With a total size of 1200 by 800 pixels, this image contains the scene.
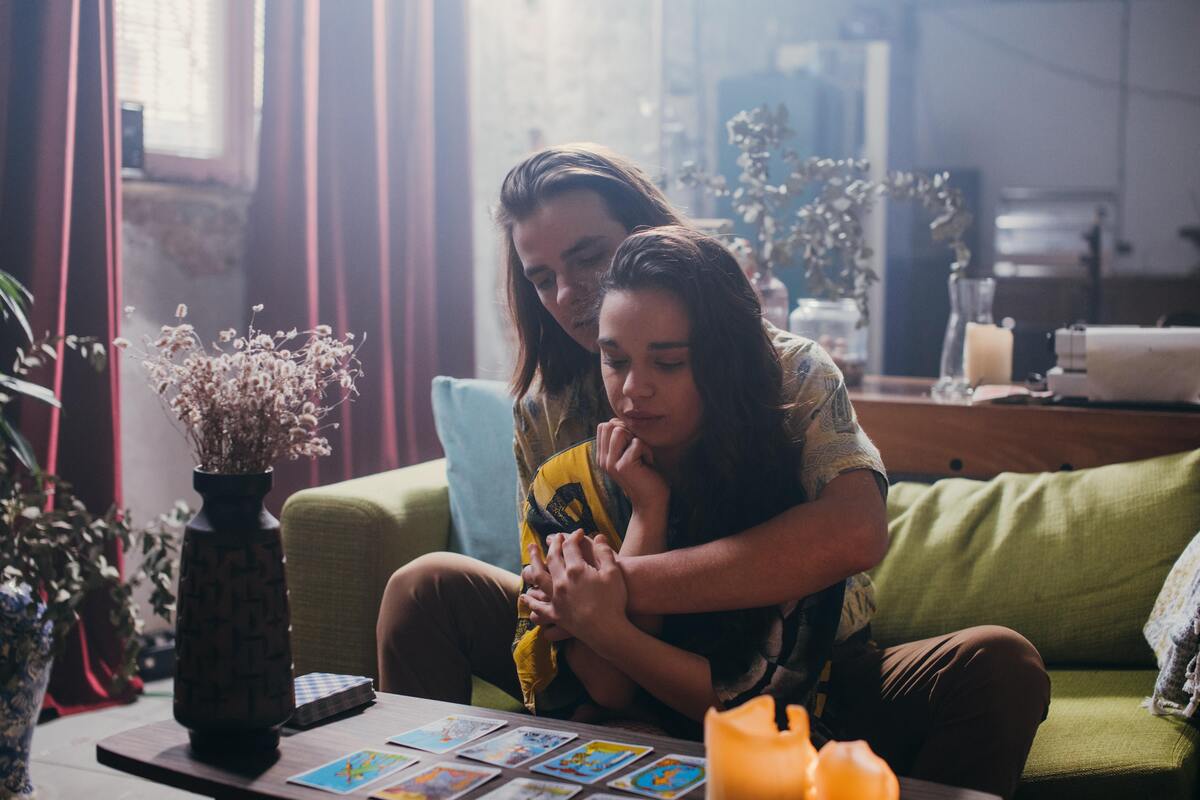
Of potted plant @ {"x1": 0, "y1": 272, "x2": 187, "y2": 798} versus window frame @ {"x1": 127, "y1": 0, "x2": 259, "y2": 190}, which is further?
window frame @ {"x1": 127, "y1": 0, "x2": 259, "y2": 190}

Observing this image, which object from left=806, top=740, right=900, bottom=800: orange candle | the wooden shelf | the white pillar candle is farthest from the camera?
the white pillar candle

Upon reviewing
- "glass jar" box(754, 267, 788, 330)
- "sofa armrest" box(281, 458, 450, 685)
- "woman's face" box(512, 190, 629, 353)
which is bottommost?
"sofa armrest" box(281, 458, 450, 685)

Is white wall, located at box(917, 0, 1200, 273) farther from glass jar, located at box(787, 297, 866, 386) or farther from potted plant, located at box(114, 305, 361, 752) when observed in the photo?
potted plant, located at box(114, 305, 361, 752)

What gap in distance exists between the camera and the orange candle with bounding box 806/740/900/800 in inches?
37.9

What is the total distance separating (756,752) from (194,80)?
2.66 m

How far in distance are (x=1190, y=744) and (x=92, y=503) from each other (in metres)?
2.16

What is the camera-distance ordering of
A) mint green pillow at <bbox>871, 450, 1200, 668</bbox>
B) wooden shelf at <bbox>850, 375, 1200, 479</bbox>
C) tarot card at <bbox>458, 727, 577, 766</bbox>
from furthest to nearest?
1. wooden shelf at <bbox>850, 375, 1200, 479</bbox>
2. mint green pillow at <bbox>871, 450, 1200, 668</bbox>
3. tarot card at <bbox>458, 727, 577, 766</bbox>

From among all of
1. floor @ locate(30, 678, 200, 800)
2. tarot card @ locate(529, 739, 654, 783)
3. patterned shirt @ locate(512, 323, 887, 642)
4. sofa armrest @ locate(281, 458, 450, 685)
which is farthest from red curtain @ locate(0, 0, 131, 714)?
tarot card @ locate(529, 739, 654, 783)

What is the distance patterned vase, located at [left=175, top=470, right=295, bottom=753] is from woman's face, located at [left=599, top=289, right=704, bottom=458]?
418 mm

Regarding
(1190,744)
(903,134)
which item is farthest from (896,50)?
(1190,744)

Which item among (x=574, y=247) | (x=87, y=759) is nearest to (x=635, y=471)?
(x=574, y=247)

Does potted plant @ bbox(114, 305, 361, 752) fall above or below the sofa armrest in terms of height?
above

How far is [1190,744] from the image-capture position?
156cm

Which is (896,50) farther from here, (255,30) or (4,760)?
(4,760)
